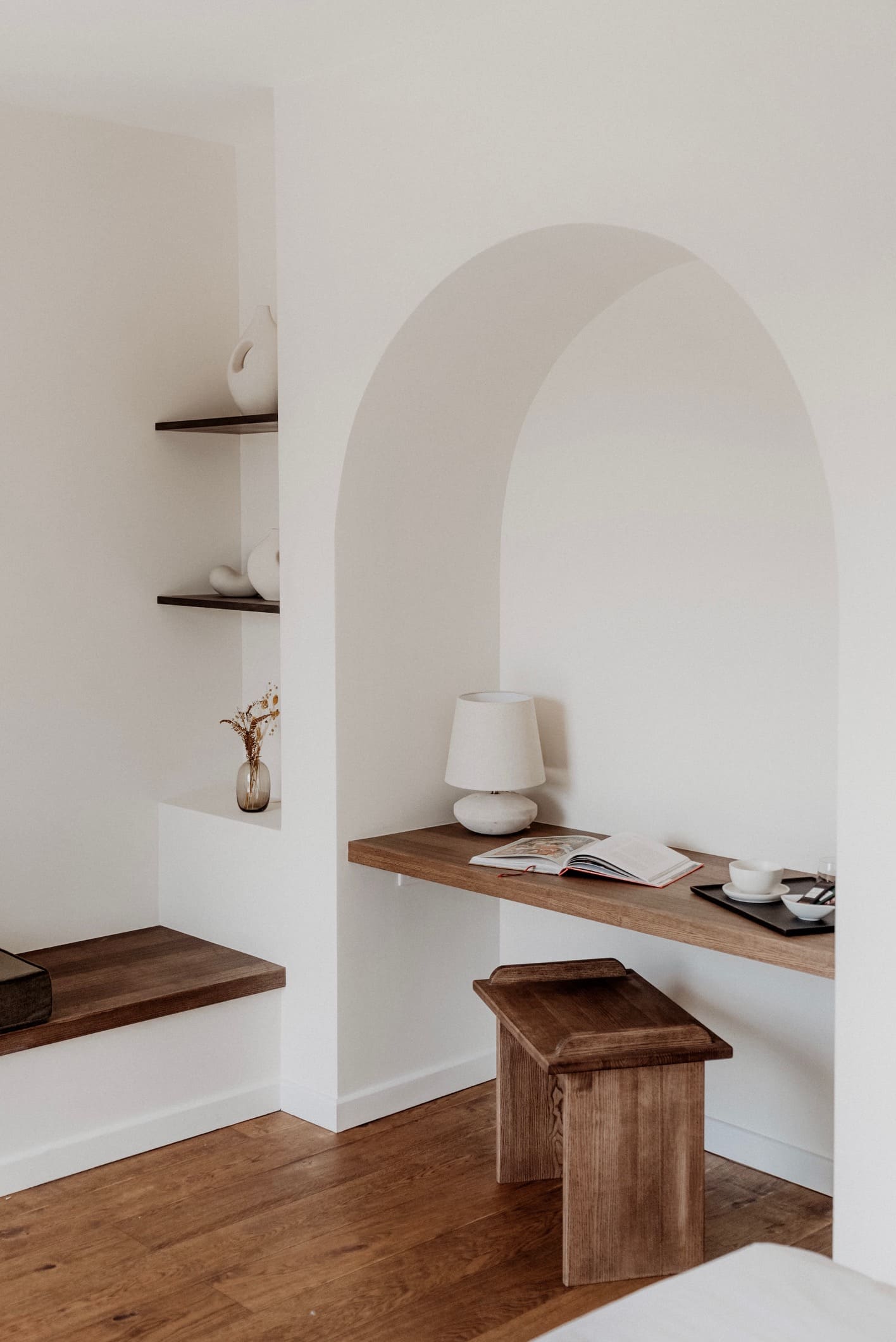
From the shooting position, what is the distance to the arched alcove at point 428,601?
311 cm

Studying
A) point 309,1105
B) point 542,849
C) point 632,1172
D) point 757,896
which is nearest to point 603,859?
point 542,849

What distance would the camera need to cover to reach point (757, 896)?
260 centimetres

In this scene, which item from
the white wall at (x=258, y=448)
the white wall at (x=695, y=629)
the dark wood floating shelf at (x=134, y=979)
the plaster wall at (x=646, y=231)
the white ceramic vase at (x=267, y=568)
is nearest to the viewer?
the plaster wall at (x=646, y=231)

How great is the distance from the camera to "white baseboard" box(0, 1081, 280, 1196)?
300 cm

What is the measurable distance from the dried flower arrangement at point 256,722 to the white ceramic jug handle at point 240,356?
0.93 m

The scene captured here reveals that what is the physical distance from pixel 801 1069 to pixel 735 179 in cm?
193

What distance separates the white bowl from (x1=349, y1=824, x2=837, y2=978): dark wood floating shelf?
54 mm

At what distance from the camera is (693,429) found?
3.11m

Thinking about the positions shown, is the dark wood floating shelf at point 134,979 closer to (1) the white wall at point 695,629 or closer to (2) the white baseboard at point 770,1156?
(1) the white wall at point 695,629

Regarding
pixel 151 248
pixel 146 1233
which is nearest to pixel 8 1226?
pixel 146 1233

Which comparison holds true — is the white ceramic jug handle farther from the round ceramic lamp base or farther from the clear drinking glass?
the clear drinking glass

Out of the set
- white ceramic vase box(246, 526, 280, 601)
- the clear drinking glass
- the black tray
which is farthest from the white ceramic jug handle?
the clear drinking glass

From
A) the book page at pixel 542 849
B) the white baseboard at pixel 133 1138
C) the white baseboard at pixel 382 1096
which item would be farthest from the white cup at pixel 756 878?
the white baseboard at pixel 133 1138

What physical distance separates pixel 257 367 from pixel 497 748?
123cm
